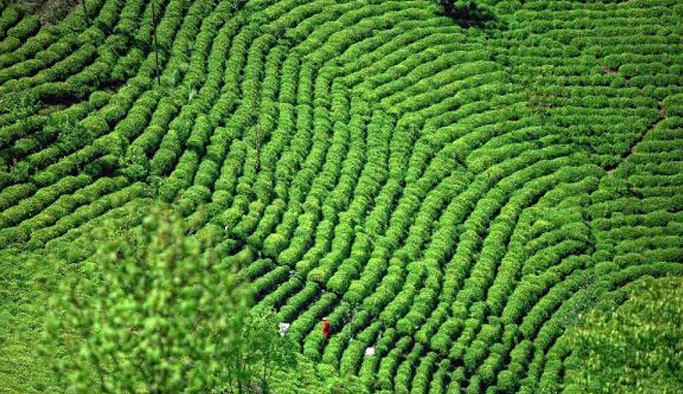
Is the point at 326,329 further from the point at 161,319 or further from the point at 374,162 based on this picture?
the point at 161,319

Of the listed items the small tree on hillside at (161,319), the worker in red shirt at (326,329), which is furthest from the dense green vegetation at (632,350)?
the small tree on hillside at (161,319)

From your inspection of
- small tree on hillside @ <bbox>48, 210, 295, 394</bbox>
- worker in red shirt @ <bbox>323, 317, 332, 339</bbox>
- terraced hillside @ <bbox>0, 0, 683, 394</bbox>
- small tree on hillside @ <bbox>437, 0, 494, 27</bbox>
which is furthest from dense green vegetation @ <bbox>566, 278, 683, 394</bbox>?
small tree on hillside @ <bbox>437, 0, 494, 27</bbox>

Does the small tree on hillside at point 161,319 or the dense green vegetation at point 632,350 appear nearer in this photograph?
the small tree on hillside at point 161,319

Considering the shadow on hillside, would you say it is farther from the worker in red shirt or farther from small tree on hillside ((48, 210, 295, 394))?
small tree on hillside ((48, 210, 295, 394))

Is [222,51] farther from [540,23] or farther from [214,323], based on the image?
[214,323]

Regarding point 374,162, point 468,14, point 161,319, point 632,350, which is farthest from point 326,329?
point 468,14

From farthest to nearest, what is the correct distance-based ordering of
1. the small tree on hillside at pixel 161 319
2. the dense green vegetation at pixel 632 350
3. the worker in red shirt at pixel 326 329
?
the worker in red shirt at pixel 326 329 → the dense green vegetation at pixel 632 350 → the small tree on hillside at pixel 161 319

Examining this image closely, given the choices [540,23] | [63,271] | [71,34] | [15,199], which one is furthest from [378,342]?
[540,23]

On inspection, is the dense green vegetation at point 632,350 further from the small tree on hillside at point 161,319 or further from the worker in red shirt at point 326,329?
the small tree on hillside at point 161,319

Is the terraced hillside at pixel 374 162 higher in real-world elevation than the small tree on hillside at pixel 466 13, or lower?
lower

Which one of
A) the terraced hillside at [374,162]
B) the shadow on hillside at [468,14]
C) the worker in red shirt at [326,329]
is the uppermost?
the shadow on hillside at [468,14]
